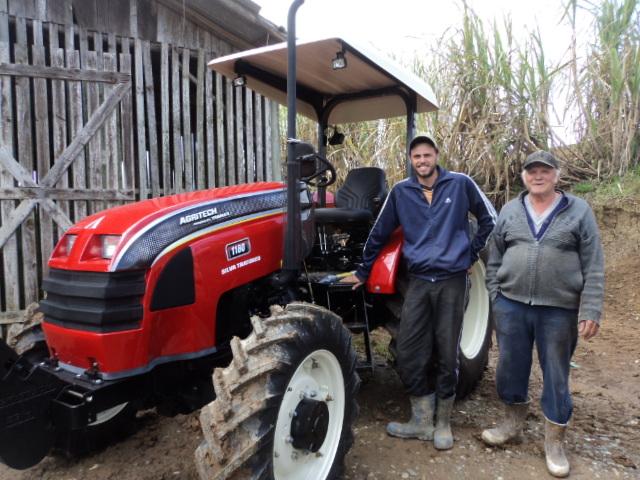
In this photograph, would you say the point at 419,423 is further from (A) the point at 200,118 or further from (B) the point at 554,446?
(A) the point at 200,118

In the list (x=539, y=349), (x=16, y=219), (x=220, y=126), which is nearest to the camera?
(x=539, y=349)

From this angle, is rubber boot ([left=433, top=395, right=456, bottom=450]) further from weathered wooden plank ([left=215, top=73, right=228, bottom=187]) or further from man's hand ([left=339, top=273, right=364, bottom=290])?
weathered wooden plank ([left=215, top=73, right=228, bottom=187])

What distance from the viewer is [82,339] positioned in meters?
2.09

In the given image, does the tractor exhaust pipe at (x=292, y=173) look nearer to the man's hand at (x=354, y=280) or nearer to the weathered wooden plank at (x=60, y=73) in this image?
the man's hand at (x=354, y=280)

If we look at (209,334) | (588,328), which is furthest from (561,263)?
(209,334)

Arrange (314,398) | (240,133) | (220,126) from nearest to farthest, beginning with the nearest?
(314,398) → (220,126) → (240,133)

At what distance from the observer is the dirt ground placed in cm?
262

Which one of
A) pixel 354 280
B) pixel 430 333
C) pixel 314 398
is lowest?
pixel 314 398

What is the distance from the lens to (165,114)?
5.25m

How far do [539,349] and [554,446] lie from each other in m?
0.48

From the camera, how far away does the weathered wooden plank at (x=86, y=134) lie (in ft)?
15.6

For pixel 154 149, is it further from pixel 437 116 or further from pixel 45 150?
pixel 437 116

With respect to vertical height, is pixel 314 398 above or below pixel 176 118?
below

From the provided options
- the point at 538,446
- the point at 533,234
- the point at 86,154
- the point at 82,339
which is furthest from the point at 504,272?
the point at 86,154
